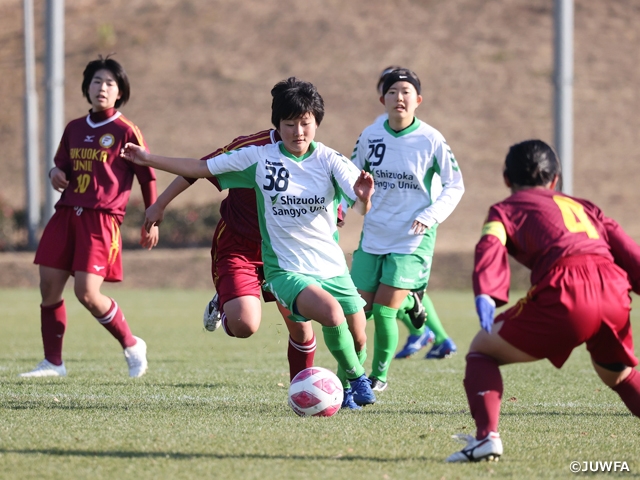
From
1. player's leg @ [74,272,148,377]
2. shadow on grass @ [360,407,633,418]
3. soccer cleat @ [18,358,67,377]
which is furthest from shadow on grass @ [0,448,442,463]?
soccer cleat @ [18,358,67,377]

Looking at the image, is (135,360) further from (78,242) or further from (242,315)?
(242,315)

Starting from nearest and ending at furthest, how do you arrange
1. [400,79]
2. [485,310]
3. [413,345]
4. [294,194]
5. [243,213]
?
[485,310] < [294,194] < [243,213] < [400,79] < [413,345]

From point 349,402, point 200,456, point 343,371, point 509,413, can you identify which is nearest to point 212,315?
point 343,371

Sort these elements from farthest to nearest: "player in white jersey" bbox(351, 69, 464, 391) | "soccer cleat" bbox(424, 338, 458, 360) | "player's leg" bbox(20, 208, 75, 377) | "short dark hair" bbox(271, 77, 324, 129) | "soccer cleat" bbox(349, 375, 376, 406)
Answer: "soccer cleat" bbox(424, 338, 458, 360)
"player's leg" bbox(20, 208, 75, 377)
"player in white jersey" bbox(351, 69, 464, 391)
"soccer cleat" bbox(349, 375, 376, 406)
"short dark hair" bbox(271, 77, 324, 129)

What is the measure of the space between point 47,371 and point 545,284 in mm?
4011

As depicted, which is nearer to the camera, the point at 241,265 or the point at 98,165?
the point at 241,265

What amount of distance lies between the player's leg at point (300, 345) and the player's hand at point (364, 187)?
3.45 ft

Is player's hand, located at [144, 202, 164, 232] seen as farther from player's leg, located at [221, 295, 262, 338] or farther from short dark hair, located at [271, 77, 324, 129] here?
short dark hair, located at [271, 77, 324, 129]

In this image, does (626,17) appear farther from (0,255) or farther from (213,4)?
(0,255)

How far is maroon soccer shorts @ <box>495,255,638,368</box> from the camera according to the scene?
375 centimetres

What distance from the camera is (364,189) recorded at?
15.1 ft

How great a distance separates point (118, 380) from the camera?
21.0ft

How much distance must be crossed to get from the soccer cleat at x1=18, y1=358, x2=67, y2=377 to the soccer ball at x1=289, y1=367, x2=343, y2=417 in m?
2.35

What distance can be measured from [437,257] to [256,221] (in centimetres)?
1217
